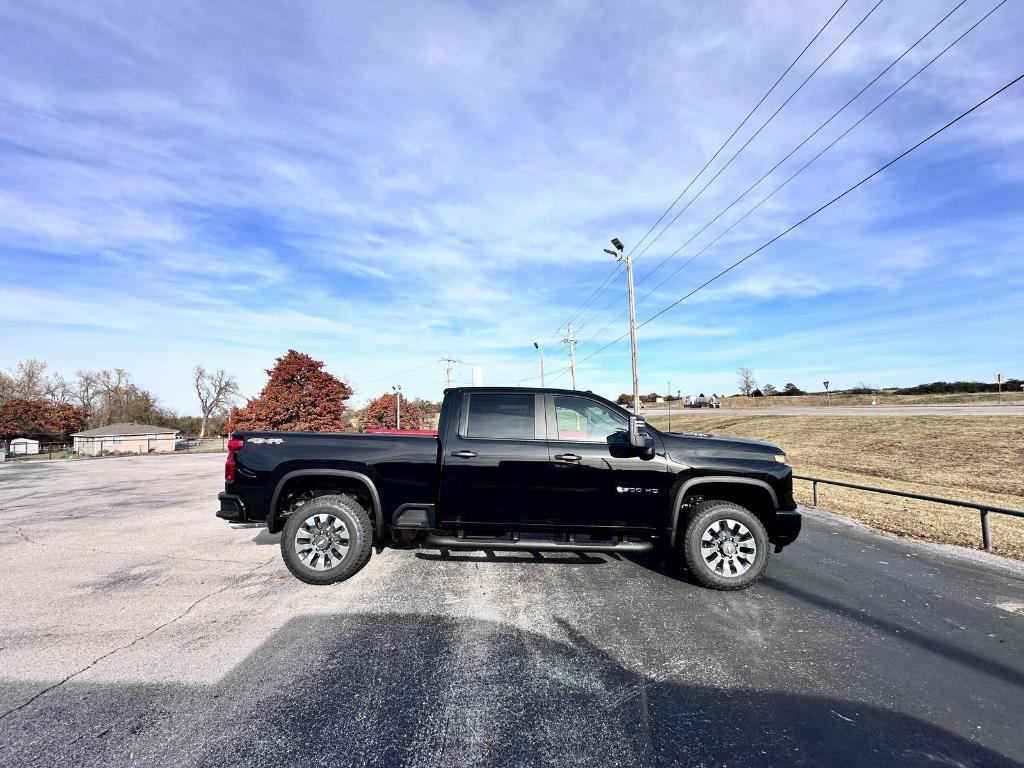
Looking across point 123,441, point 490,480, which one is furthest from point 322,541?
point 123,441

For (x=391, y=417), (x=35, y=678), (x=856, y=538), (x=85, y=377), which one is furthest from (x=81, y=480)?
(x=85, y=377)

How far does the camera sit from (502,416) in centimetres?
476

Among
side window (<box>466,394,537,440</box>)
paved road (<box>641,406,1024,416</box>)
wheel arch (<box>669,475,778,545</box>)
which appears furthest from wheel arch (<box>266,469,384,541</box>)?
paved road (<box>641,406,1024,416</box>)

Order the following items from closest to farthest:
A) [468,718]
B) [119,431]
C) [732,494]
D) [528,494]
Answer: [468,718], [528,494], [732,494], [119,431]

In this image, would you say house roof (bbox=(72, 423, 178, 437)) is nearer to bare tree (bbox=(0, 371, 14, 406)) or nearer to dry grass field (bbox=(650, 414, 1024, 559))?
bare tree (bbox=(0, 371, 14, 406))

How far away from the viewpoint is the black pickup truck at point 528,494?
4418 mm

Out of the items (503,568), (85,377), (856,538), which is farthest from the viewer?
(85,377)

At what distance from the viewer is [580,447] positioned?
4.53 m

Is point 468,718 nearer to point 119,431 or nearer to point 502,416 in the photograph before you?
point 502,416

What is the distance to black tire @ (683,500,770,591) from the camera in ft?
14.3

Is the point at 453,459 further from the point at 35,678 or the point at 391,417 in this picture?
the point at 391,417

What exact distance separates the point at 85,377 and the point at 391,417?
54018 millimetres

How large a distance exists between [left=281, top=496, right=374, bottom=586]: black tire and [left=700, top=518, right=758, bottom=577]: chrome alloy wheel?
3404 millimetres

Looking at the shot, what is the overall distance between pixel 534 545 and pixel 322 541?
2.14 meters
